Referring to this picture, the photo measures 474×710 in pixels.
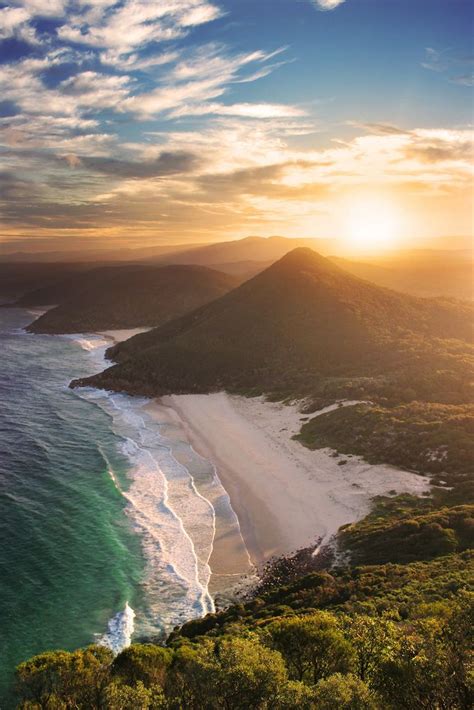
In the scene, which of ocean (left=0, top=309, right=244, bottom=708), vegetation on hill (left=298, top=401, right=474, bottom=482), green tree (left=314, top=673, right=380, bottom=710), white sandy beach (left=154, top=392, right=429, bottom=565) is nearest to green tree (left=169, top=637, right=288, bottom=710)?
green tree (left=314, top=673, right=380, bottom=710)

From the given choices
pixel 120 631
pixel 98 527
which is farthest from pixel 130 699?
pixel 98 527

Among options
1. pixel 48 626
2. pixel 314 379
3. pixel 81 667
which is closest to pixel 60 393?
pixel 314 379

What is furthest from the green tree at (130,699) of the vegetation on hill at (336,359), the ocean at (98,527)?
the vegetation on hill at (336,359)

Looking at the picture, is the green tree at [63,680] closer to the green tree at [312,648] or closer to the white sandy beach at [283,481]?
the green tree at [312,648]

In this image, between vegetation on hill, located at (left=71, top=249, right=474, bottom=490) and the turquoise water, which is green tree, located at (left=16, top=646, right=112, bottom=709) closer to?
the turquoise water

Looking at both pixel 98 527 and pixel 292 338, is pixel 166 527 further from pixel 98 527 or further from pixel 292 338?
pixel 292 338

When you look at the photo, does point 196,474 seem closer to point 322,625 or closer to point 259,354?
point 322,625
